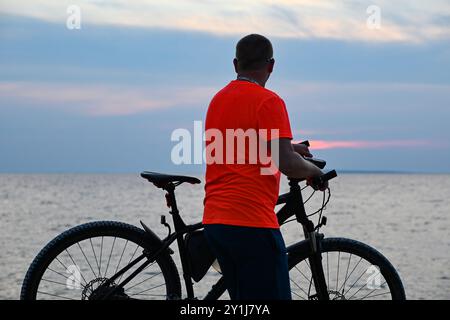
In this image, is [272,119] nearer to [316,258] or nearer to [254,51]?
[254,51]

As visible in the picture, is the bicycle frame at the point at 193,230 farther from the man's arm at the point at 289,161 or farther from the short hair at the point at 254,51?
the short hair at the point at 254,51

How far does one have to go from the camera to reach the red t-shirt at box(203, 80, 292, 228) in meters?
4.29

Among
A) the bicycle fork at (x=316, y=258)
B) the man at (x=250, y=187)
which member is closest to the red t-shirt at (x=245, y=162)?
the man at (x=250, y=187)

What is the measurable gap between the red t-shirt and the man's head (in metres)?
0.09

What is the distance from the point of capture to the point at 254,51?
4391 millimetres

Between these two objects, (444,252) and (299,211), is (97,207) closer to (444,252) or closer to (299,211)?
(444,252)

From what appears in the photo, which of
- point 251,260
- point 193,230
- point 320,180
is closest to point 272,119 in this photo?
point 320,180

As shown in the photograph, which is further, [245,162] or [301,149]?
[301,149]

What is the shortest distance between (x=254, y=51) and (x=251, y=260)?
1.18 metres

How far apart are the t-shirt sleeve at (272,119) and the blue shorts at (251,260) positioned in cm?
55
